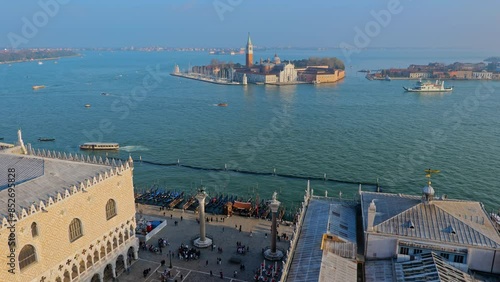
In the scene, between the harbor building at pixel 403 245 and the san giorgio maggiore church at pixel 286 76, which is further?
the san giorgio maggiore church at pixel 286 76

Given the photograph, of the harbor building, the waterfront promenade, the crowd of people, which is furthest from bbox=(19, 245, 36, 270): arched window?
the harbor building

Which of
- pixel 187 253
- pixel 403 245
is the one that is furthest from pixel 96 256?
pixel 403 245

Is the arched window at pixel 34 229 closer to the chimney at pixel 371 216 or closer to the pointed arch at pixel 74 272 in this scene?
the pointed arch at pixel 74 272

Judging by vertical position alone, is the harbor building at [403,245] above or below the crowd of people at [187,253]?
above

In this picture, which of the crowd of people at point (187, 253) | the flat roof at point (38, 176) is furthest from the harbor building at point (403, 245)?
the flat roof at point (38, 176)

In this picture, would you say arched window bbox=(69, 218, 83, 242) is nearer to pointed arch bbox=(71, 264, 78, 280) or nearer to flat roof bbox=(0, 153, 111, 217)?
pointed arch bbox=(71, 264, 78, 280)

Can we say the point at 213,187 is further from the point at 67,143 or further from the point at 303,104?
the point at 303,104

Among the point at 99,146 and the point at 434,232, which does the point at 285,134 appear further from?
the point at 434,232
